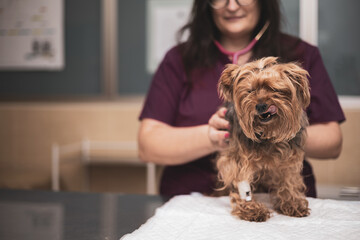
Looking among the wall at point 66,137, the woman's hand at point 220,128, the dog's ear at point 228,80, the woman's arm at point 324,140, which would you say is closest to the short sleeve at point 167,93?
the woman's hand at point 220,128

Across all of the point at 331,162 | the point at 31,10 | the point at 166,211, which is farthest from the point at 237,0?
the point at 31,10

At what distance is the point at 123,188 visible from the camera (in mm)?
A: 3322

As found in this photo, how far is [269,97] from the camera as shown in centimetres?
87

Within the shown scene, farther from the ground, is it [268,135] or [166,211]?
[268,135]

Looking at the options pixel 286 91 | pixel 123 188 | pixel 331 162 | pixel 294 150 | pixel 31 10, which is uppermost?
pixel 31 10

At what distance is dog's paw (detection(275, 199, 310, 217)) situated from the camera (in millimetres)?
1076

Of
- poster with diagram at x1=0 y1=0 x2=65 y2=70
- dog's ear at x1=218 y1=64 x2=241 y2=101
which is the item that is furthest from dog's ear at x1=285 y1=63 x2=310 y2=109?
poster with diagram at x1=0 y1=0 x2=65 y2=70

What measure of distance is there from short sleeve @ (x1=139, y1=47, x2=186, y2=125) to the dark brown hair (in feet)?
0.14

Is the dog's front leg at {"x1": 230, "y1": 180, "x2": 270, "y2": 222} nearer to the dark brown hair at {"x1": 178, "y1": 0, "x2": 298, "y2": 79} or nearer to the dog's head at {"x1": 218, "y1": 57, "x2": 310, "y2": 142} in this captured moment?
the dog's head at {"x1": 218, "y1": 57, "x2": 310, "y2": 142}

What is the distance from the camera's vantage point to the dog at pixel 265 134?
880mm

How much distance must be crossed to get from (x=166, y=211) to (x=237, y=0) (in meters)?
0.74

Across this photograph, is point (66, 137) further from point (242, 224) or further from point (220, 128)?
point (242, 224)

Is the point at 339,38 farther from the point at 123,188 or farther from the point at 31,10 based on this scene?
the point at 31,10

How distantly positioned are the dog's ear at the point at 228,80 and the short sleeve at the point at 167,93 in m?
0.63
